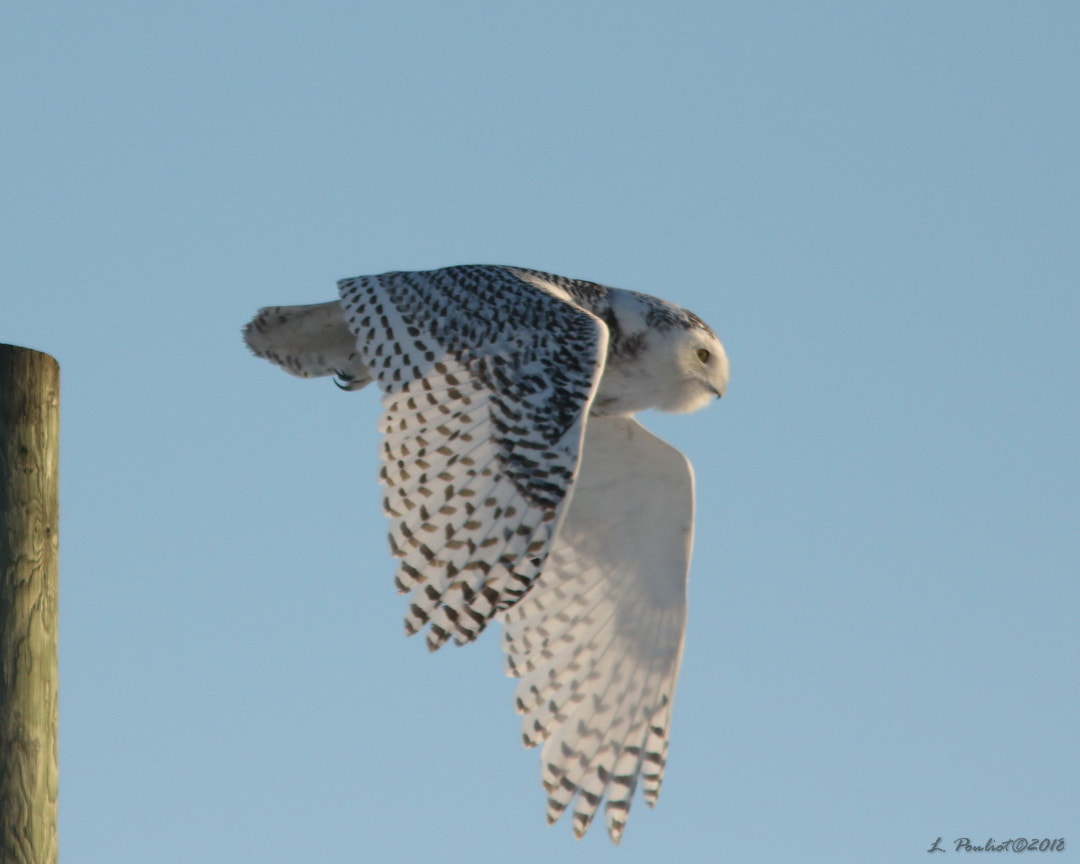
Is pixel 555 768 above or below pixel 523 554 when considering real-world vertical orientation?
below

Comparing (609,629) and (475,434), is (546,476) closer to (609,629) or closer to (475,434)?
(475,434)

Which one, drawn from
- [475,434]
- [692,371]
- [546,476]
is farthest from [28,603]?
[692,371]

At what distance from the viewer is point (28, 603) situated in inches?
214

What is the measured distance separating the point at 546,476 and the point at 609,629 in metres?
2.57

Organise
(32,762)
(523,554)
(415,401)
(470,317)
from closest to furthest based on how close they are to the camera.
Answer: (32,762) < (523,554) < (415,401) < (470,317)

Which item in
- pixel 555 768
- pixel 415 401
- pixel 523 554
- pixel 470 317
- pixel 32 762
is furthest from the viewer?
pixel 555 768

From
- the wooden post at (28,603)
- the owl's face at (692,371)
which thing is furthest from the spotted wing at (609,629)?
the wooden post at (28,603)

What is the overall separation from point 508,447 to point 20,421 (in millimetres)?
2332

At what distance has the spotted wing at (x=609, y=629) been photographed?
9.24m

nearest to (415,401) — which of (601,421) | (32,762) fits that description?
(601,421)

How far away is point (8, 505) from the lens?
5438 millimetres

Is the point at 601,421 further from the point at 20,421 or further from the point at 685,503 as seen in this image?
the point at 20,421

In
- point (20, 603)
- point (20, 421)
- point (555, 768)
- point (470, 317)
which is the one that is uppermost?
point (470, 317)

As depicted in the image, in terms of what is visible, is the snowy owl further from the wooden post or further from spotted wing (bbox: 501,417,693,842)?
the wooden post
